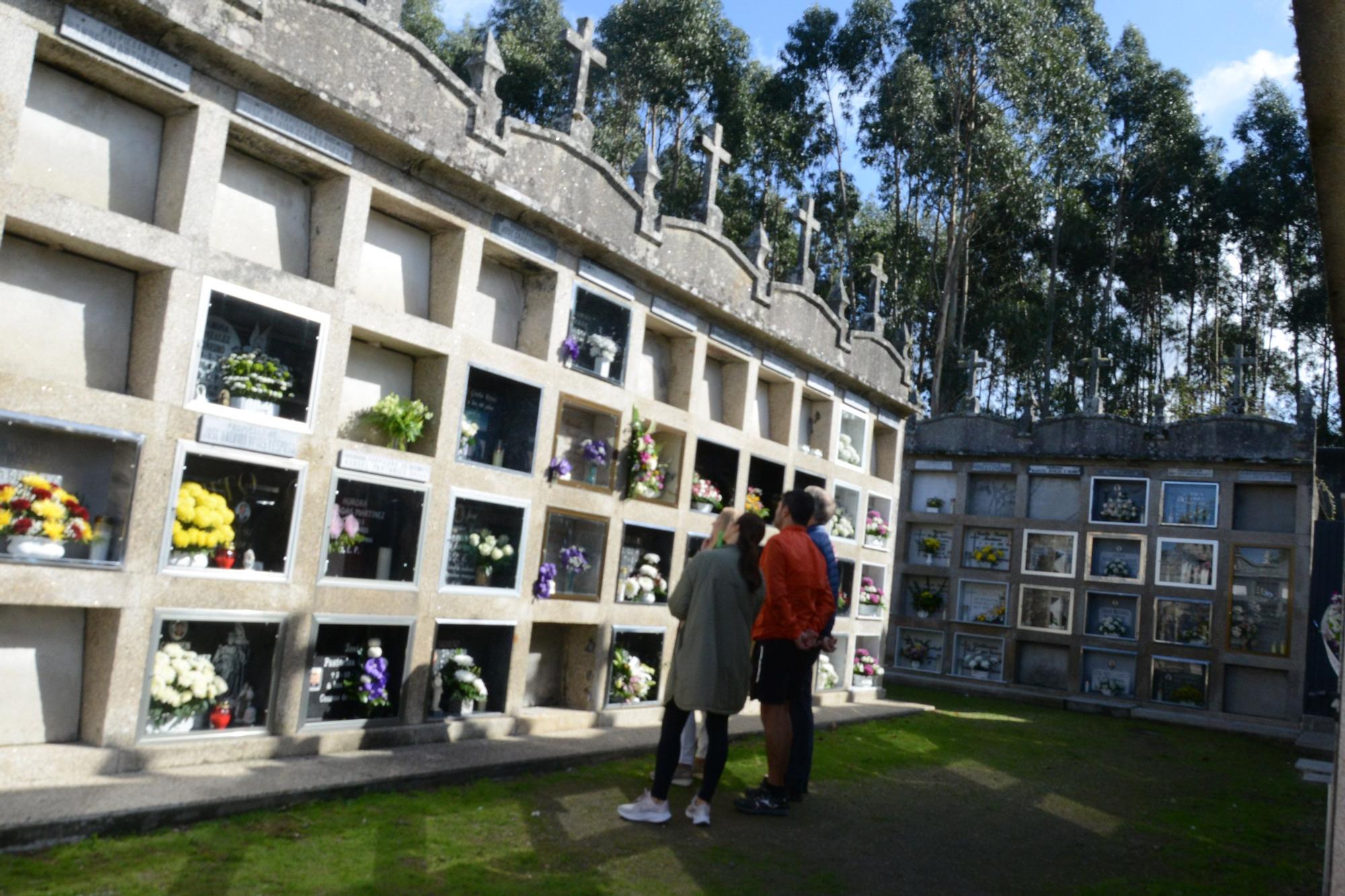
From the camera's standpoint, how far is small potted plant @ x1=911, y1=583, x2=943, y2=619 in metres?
15.0

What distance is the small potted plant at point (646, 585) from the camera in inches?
308

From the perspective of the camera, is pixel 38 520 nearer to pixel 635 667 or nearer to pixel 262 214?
pixel 262 214

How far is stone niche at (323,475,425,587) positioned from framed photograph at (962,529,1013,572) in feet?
35.2

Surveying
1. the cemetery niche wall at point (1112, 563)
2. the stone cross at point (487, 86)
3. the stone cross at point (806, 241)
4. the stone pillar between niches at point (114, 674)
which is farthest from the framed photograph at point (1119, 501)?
the stone pillar between niches at point (114, 674)

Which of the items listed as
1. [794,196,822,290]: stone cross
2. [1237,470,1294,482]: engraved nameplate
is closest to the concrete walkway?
[794,196,822,290]: stone cross

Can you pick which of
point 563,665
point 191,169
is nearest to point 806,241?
point 563,665

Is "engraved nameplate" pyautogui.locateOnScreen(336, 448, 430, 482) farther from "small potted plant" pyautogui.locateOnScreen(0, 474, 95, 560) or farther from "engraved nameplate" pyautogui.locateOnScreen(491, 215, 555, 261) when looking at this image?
"engraved nameplate" pyautogui.locateOnScreen(491, 215, 555, 261)

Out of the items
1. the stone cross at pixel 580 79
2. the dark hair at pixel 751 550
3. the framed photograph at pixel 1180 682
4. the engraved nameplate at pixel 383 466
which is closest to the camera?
the dark hair at pixel 751 550

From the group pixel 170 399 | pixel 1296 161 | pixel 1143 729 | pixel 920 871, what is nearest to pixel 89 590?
pixel 170 399

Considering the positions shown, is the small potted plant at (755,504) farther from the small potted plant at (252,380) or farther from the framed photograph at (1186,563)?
the framed photograph at (1186,563)

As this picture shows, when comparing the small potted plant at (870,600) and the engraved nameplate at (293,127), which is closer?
the engraved nameplate at (293,127)

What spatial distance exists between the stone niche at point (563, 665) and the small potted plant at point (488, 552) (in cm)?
77

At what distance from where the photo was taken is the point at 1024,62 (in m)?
22.3

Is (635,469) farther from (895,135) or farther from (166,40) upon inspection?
(895,135)
